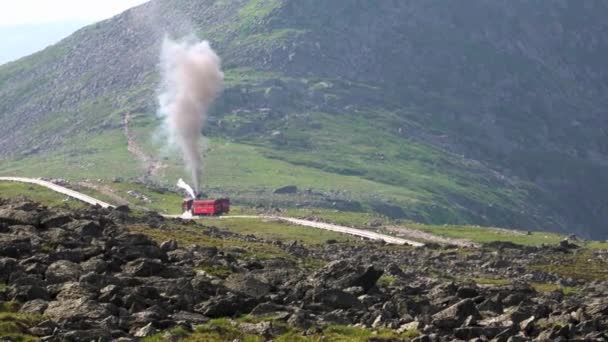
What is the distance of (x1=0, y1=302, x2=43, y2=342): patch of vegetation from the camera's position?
41688mm

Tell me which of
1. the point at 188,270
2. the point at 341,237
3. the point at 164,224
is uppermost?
the point at 188,270

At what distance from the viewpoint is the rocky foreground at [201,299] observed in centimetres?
4616

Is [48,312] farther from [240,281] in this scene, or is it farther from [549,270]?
[549,270]

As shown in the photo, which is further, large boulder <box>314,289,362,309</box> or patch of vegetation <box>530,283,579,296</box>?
patch of vegetation <box>530,283,579,296</box>

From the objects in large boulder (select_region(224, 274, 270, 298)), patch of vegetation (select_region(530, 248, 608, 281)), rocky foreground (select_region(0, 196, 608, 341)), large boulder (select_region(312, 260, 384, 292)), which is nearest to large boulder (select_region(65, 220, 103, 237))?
rocky foreground (select_region(0, 196, 608, 341))

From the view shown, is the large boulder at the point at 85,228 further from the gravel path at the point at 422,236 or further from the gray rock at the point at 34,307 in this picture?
the gravel path at the point at 422,236

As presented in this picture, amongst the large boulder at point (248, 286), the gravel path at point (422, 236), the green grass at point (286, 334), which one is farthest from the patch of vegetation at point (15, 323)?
the gravel path at point (422, 236)

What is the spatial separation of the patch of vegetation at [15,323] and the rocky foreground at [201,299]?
57 millimetres

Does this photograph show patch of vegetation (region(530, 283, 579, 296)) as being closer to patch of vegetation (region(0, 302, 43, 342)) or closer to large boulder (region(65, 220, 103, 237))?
large boulder (region(65, 220, 103, 237))

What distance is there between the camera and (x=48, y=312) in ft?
151

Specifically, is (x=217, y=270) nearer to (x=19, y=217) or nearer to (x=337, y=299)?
(x=337, y=299)

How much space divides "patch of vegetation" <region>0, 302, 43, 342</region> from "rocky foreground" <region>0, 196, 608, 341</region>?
6cm

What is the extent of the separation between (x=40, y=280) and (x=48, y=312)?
207 inches

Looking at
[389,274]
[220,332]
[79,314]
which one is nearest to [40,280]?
[79,314]
